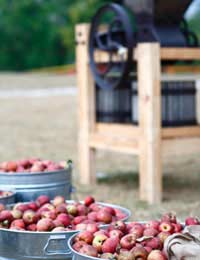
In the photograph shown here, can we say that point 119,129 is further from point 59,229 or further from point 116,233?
point 116,233

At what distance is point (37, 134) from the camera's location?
11.7 meters

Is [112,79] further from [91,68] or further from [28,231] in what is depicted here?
[28,231]

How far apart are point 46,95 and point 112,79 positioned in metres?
11.5

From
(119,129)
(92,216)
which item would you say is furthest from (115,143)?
(92,216)

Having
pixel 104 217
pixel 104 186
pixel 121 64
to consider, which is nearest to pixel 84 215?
pixel 104 217

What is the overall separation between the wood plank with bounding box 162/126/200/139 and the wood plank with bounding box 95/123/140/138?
0.24m

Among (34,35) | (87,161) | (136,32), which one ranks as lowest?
(87,161)

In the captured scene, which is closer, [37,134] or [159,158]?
[159,158]

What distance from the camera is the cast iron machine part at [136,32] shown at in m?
6.50

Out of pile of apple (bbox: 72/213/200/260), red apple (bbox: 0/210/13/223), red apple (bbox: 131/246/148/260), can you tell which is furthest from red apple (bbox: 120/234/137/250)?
red apple (bbox: 0/210/13/223)

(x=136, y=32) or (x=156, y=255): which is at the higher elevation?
(x=136, y=32)

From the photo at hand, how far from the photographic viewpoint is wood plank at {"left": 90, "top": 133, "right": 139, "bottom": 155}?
6348 mm

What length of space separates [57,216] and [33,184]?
70cm

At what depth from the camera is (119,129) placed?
6688 mm
